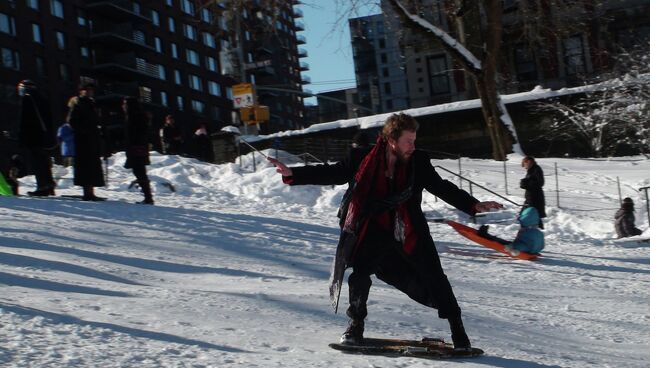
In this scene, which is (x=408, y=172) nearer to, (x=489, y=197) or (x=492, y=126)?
(x=489, y=197)

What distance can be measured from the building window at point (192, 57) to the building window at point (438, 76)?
128ft

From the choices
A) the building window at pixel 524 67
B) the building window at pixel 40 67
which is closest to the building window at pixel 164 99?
the building window at pixel 40 67

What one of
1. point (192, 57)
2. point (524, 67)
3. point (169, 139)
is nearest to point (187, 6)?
point (192, 57)

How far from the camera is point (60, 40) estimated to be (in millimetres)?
52938

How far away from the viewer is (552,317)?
6.21 m

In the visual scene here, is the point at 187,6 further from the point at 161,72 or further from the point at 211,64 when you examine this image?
the point at 161,72

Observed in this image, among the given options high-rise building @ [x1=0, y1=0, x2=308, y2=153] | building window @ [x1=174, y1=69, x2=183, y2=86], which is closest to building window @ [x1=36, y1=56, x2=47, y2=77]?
high-rise building @ [x1=0, y1=0, x2=308, y2=153]

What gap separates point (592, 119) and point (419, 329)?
61.8 feet

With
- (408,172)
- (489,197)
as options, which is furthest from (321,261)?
(489,197)

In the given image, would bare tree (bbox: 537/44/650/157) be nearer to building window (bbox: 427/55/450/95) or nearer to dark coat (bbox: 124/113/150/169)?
building window (bbox: 427/55/450/95)

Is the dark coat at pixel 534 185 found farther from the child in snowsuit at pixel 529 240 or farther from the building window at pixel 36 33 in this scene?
the building window at pixel 36 33

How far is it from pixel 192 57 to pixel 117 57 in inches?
529

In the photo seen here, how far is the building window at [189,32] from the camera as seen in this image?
71850 mm

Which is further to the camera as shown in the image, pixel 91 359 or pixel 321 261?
pixel 321 261
